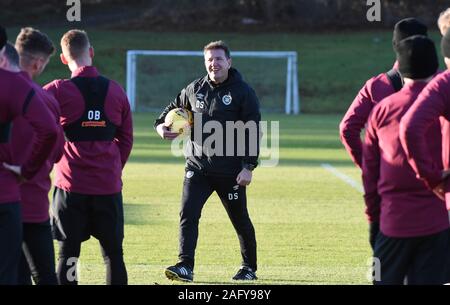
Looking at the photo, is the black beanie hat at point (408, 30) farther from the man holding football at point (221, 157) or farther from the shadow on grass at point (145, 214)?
the shadow on grass at point (145, 214)

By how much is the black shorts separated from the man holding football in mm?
1710

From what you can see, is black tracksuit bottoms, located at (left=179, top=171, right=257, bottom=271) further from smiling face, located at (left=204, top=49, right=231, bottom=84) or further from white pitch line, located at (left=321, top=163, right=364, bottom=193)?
white pitch line, located at (left=321, top=163, right=364, bottom=193)

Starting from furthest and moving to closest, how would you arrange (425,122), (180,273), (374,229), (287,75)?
(287,75)
(180,273)
(374,229)
(425,122)

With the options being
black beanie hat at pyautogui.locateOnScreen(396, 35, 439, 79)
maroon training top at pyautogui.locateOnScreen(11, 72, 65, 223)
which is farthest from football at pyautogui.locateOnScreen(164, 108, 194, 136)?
black beanie hat at pyautogui.locateOnScreen(396, 35, 439, 79)

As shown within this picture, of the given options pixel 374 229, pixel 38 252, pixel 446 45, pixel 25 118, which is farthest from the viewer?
pixel 374 229

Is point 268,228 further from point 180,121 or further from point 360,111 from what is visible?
point 360,111

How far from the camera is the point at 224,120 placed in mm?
10656

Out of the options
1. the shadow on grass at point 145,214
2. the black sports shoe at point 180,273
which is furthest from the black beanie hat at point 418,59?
the shadow on grass at point 145,214

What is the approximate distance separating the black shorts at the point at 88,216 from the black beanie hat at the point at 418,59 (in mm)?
2745

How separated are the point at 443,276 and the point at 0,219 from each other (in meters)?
2.81

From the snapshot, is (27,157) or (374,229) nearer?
(27,157)

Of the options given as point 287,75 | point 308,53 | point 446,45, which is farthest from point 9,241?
point 308,53

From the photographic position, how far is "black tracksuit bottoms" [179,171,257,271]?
34.6ft

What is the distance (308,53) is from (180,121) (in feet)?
131
